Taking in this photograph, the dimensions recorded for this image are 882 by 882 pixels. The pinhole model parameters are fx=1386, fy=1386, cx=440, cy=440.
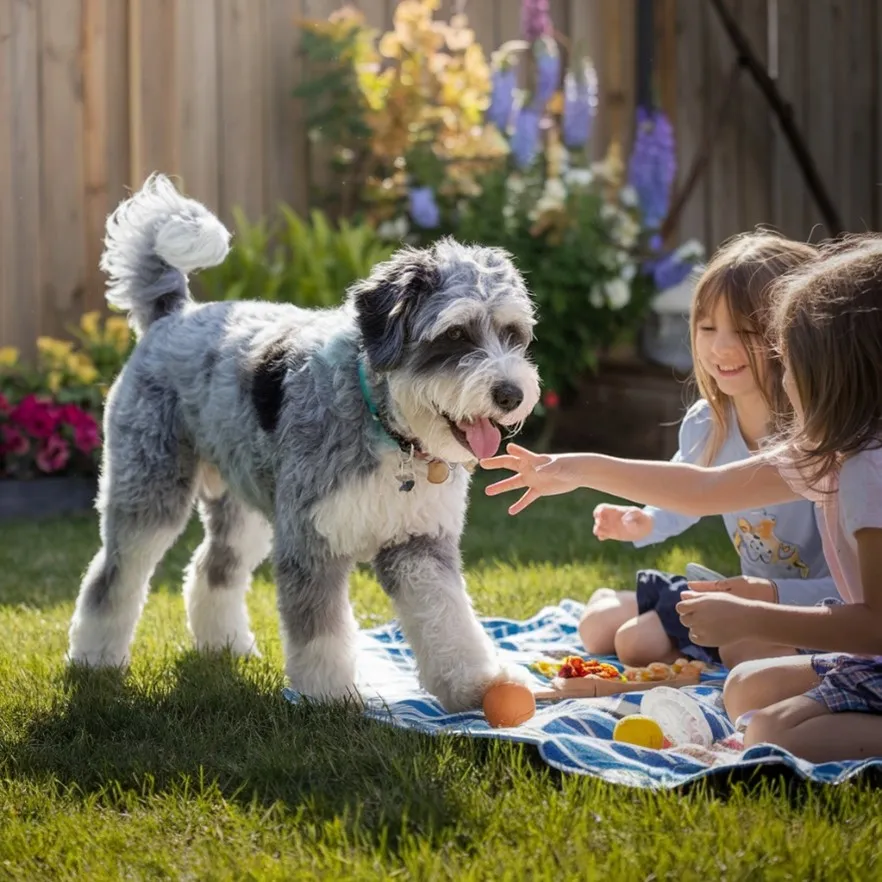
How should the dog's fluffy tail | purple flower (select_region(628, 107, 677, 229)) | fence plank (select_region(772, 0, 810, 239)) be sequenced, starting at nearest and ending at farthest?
the dog's fluffy tail, purple flower (select_region(628, 107, 677, 229)), fence plank (select_region(772, 0, 810, 239))

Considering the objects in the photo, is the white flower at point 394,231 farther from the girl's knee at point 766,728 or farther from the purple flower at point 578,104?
the girl's knee at point 766,728

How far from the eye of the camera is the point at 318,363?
3930 mm

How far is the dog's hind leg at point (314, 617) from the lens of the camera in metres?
3.80

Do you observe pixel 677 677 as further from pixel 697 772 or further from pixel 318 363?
pixel 318 363

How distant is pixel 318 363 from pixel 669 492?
106cm

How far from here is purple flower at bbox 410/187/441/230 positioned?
8.50 meters

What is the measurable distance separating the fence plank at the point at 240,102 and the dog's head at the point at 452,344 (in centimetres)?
512

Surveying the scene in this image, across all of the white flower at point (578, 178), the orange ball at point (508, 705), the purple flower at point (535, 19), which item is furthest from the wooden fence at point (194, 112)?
the orange ball at point (508, 705)

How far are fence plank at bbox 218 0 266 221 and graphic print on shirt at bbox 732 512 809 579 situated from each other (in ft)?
16.6

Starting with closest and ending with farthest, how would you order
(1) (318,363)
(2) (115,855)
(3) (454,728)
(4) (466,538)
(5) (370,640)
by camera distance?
1. (2) (115,855)
2. (3) (454,728)
3. (1) (318,363)
4. (5) (370,640)
5. (4) (466,538)

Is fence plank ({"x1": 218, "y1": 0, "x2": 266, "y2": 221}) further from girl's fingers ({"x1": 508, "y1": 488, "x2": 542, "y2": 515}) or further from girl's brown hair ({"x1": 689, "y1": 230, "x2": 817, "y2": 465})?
girl's fingers ({"x1": 508, "y1": 488, "x2": 542, "y2": 515})

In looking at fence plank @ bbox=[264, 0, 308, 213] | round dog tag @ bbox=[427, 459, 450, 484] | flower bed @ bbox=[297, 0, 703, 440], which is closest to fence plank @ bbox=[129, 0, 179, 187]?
fence plank @ bbox=[264, 0, 308, 213]

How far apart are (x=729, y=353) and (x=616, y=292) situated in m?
4.61

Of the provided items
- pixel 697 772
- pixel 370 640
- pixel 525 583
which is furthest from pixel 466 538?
pixel 697 772
